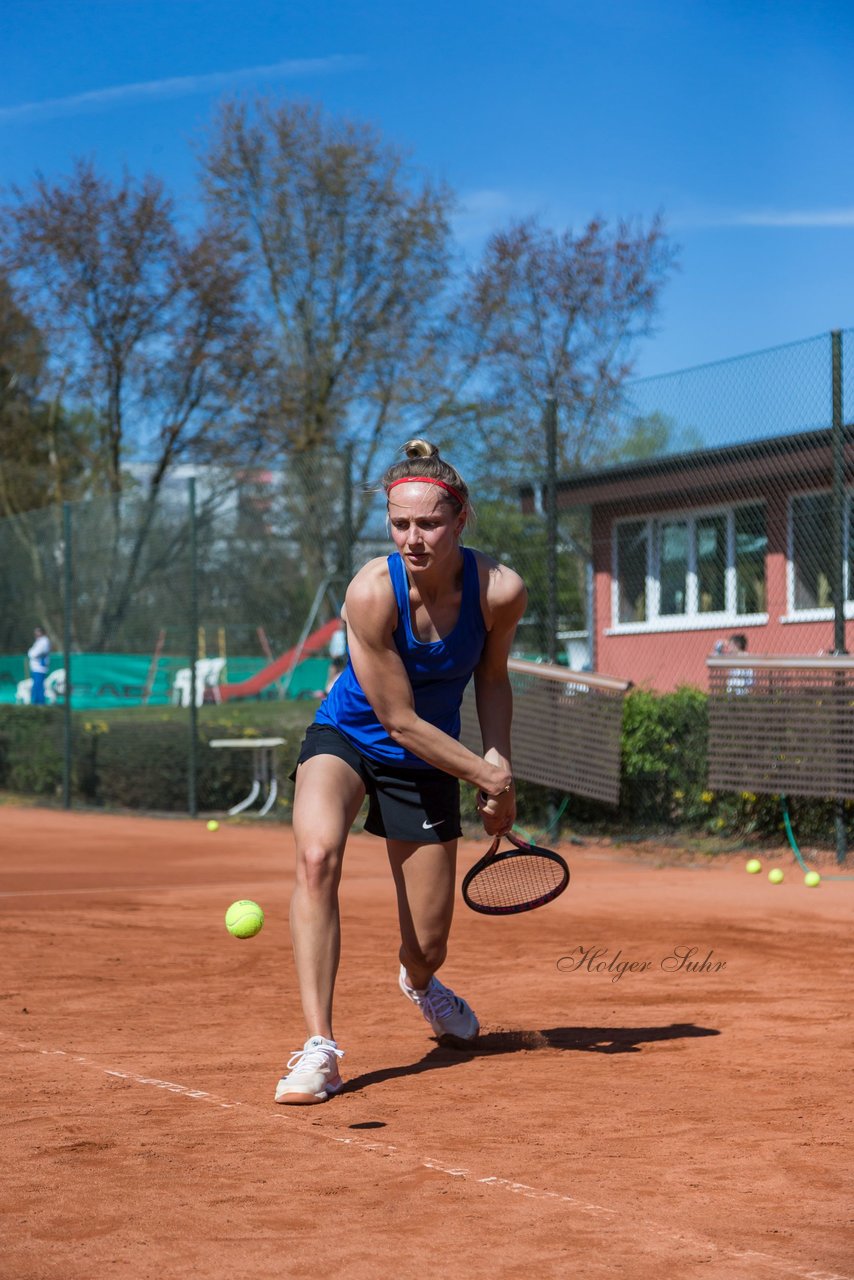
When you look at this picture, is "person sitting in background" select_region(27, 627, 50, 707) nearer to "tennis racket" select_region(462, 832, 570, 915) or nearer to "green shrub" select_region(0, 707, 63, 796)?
"green shrub" select_region(0, 707, 63, 796)

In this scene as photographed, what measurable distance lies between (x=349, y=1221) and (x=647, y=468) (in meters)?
10.0

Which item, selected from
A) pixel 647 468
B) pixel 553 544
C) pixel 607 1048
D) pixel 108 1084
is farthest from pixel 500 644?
pixel 647 468

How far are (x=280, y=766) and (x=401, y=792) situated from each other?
908cm

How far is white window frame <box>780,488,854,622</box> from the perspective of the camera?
9891 mm

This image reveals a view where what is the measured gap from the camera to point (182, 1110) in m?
3.98

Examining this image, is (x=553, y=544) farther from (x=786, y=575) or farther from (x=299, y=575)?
(x=299, y=575)

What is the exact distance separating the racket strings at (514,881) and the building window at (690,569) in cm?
651

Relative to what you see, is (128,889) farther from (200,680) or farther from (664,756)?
(200,680)

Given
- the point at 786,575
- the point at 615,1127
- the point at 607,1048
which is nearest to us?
the point at 615,1127

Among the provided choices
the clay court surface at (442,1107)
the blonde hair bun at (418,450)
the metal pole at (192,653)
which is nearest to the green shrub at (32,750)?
the metal pole at (192,653)

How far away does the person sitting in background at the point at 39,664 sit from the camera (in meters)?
17.5

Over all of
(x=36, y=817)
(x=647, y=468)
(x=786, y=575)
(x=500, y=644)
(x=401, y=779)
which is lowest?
(x=36, y=817)

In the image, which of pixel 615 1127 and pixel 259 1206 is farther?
pixel 615 1127

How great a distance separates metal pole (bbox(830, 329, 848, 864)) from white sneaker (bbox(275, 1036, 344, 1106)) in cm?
613
